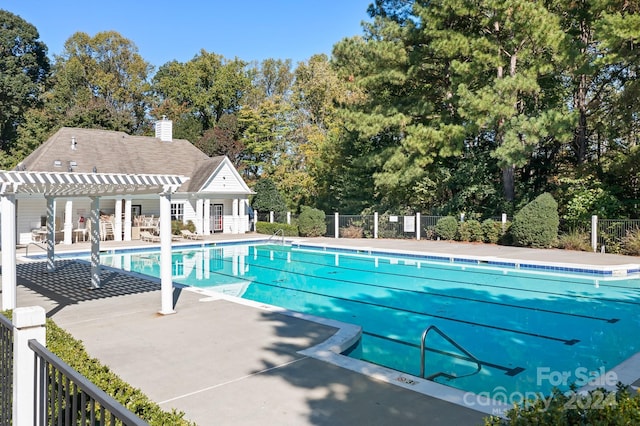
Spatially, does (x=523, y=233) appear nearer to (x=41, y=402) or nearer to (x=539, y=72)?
(x=539, y=72)

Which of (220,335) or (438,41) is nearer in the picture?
(220,335)

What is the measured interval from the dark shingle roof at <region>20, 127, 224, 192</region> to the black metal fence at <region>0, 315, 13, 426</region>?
75.2 feet

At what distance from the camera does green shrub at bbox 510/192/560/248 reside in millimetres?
20234

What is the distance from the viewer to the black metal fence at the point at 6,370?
3637 millimetres

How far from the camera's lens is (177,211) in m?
28.7

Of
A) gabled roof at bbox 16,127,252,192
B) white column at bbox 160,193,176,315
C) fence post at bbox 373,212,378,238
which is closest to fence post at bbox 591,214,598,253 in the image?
fence post at bbox 373,212,378,238

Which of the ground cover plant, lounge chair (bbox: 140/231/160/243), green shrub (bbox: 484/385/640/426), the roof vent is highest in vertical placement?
the roof vent

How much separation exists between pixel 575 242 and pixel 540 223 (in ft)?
5.16

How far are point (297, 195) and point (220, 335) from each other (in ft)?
93.1

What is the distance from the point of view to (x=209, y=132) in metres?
40.7

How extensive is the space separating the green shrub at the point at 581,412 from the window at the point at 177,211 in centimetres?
2761

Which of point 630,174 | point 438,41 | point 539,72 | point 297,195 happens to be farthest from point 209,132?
point 630,174

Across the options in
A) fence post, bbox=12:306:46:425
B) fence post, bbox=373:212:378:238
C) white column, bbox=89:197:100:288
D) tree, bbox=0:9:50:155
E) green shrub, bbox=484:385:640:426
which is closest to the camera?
green shrub, bbox=484:385:640:426

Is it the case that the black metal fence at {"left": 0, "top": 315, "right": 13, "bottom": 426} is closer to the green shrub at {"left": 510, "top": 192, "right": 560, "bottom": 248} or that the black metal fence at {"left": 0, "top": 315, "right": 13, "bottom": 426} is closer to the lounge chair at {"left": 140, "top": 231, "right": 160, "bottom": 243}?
the green shrub at {"left": 510, "top": 192, "right": 560, "bottom": 248}
